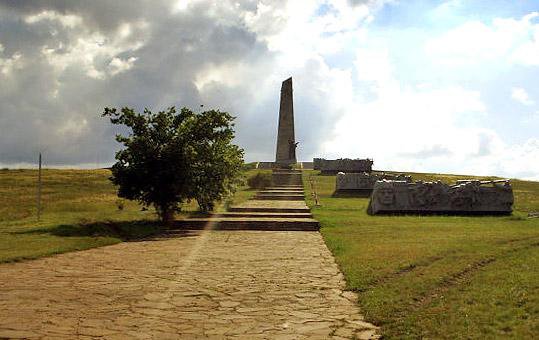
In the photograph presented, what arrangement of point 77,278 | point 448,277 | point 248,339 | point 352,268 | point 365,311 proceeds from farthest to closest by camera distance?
point 352,268, point 77,278, point 448,277, point 365,311, point 248,339

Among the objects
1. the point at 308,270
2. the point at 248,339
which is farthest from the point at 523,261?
the point at 248,339

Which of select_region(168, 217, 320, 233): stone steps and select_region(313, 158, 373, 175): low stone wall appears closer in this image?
select_region(168, 217, 320, 233): stone steps

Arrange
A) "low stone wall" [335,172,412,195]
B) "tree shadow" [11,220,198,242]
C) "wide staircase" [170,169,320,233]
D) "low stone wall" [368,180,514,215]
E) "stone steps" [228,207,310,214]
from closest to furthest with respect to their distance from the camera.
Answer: "tree shadow" [11,220,198,242], "wide staircase" [170,169,320,233], "stone steps" [228,207,310,214], "low stone wall" [368,180,514,215], "low stone wall" [335,172,412,195]

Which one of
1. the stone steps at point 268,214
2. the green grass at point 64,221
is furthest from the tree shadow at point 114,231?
the stone steps at point 268,214

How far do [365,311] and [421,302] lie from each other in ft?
2.67

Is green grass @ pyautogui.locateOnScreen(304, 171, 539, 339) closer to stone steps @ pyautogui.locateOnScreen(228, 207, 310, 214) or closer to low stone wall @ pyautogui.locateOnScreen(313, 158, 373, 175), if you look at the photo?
stone steps @ pyautogui.locateOnScreen(228, 207, 310, 214)

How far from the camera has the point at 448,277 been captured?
886 centimetres

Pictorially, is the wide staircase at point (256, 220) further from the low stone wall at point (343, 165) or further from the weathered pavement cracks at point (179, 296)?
the low stone wall at point (343, 165)

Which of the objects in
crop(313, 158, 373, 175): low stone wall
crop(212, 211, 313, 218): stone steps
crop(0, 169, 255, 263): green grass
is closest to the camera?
crop(0, 169, 255, 263): green grass

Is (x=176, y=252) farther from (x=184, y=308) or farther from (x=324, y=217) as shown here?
(x=324, y=217)

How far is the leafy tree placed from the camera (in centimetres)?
1888

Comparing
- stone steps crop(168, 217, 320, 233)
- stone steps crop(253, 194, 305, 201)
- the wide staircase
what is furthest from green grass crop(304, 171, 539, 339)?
stone steps crop(253, 194, 305, 201)

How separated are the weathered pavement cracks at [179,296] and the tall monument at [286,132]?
149 ft

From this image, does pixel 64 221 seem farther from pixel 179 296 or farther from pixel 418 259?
pixel 418 259
